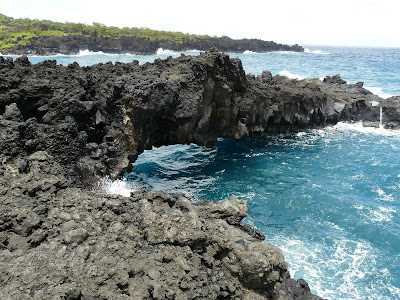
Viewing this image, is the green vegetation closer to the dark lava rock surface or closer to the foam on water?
the foam on water

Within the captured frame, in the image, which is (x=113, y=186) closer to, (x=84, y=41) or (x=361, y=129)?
(x=361, y=129)

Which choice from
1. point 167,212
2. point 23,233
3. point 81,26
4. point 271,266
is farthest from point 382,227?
point 81,26

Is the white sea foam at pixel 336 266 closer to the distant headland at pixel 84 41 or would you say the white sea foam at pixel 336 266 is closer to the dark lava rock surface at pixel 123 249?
the dark lava rock surface at pixel 123 249

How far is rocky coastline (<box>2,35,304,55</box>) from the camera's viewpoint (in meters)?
80.7

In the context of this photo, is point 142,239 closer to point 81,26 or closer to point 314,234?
point 314,234

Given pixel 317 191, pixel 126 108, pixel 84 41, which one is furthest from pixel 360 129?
pixel 84 41

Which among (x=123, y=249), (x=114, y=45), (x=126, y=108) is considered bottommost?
(x=123, y=249)

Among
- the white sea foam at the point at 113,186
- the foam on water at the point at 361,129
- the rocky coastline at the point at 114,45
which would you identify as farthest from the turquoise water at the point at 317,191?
the rocky coastline at the point at 114,45

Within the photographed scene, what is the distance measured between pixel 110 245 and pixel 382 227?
1382 cm

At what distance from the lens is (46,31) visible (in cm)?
10325

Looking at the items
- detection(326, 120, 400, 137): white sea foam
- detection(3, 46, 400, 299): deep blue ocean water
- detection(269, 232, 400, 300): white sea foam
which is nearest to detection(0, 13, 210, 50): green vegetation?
detection(3, 46, 400, 299): deep blue ocean water

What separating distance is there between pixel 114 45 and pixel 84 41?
395 inches

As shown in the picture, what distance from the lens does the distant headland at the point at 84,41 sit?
82.7 m

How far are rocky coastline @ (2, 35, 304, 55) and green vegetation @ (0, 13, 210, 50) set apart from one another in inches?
172
